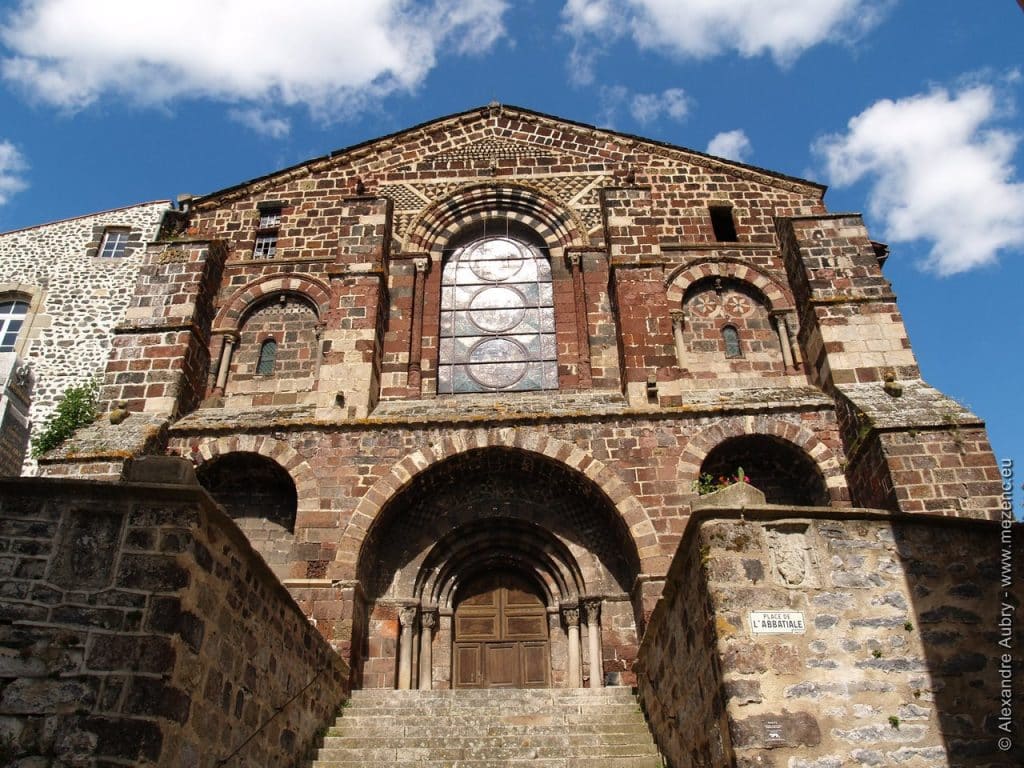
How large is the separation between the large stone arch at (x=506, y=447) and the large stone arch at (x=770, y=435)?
35.1 inches

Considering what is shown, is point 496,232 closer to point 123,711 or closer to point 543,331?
point 543,331

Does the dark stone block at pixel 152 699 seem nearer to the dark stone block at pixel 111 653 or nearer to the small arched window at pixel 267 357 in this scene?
the dark stone block at pixel 111 653

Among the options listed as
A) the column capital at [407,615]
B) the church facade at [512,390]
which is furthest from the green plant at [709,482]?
the column capital at [407,615]

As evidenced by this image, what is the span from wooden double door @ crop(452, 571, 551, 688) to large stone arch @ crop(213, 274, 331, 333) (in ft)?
16.9

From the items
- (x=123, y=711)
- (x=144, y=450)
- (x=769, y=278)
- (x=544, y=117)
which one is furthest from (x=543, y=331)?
(x=123, y=711)

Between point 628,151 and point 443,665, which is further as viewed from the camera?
point 628,151

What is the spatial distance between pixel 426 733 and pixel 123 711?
3.90m

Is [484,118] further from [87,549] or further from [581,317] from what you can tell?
[87,549]

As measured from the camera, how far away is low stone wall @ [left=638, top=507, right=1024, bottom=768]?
5.26m

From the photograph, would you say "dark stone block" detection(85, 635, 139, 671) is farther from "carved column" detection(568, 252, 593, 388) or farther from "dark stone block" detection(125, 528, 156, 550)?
"carved column" detection(568, 252, 593, 388)

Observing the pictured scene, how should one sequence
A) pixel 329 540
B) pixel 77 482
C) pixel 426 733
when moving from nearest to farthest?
pixel 77 482, pixel 426 733, pixel 329 540

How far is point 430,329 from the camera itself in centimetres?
1362

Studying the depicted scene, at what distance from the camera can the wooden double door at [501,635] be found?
37.0 feet

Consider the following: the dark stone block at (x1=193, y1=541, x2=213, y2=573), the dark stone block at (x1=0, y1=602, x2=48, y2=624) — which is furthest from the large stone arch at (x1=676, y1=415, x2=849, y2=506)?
the dark stone block at (x1=0, y1=602, x2=48, y2=624)
